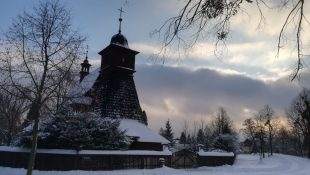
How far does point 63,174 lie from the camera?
26.7 meters

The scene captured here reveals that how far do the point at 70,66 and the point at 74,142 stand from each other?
7254 mm

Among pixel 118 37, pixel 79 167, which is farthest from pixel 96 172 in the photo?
pixel 118 37

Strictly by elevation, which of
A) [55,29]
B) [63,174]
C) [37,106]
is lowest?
[63,174]

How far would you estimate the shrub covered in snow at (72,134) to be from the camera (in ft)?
94.4

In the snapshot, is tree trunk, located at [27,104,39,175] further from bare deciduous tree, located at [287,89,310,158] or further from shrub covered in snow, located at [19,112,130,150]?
bare deciduous tree, located at [287,89,310,158]

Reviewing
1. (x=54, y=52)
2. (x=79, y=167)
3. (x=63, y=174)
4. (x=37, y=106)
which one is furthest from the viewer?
(x=79, y=167)

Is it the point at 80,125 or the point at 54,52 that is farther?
the point at 80,125

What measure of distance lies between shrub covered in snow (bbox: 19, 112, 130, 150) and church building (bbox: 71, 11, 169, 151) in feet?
8.85

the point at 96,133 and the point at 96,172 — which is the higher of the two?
the point at 96,133

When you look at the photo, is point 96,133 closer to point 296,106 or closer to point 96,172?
point 96,172

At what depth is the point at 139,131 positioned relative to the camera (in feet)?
122

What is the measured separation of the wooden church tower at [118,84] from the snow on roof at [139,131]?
118 centimetres

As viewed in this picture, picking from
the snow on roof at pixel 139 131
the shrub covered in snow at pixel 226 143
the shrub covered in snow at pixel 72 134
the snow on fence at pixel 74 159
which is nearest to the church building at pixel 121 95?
the snow on roof at pixel 139 131

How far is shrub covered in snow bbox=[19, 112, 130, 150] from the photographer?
28.8 m
